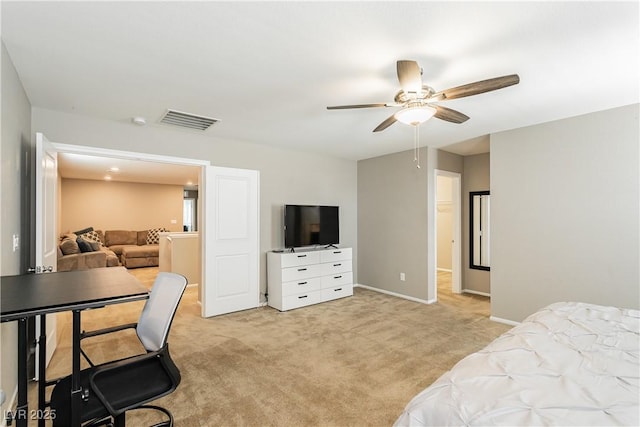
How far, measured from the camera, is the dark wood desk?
133cm

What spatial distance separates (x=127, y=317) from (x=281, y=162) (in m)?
3.03

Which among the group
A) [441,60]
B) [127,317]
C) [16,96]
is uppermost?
[441,60]

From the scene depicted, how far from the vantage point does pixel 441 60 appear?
2234mm

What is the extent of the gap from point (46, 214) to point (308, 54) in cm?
258

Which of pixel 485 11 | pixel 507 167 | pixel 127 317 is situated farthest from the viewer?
pixel 127 317

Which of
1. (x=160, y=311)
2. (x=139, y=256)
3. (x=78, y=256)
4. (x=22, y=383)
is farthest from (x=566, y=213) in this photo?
(x=139, y=256)

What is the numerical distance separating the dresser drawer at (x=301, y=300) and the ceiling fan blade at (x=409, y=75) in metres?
3.29

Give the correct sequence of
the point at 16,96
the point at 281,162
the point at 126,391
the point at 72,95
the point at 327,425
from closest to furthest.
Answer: the point at 126,391 < the point at 327,425 < the point at 16,96 < the point at 72,95 < the point at 281,162

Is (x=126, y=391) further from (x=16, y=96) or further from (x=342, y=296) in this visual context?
(x=342, y=296)

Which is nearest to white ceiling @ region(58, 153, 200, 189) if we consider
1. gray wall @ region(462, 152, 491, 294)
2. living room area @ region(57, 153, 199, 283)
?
living room area @ region(57, 153, 199, 283)

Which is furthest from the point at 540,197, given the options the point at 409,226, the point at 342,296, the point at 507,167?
the point at 342,296

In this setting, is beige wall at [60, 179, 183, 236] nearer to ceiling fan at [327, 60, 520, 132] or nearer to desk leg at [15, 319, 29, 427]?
desk leg at [15, 319, 29, 427]

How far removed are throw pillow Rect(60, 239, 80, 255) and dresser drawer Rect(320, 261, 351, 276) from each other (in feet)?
15.9

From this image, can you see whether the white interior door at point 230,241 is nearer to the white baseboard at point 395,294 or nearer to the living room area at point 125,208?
the white baseboard at point 395,294
